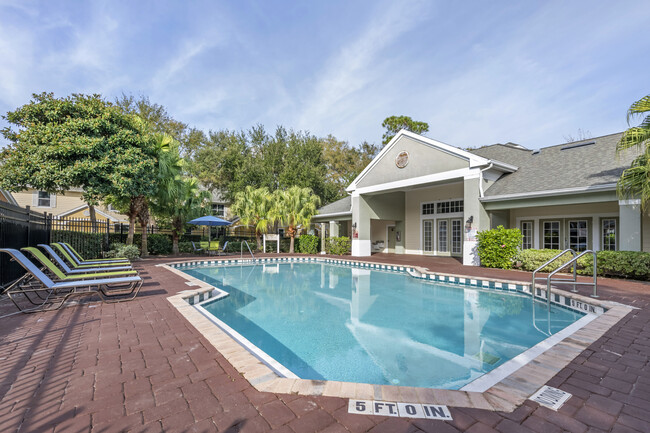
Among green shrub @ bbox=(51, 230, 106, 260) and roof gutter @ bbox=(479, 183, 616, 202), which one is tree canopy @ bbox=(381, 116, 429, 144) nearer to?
roof gutter @ bbox=(479, 183, 616, 202)

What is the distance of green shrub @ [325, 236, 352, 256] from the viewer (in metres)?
19.7

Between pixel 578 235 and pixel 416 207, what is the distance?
27.4 feet

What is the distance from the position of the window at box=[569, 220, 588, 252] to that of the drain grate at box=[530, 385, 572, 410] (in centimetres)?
1315

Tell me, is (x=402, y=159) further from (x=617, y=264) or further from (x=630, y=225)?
(x=617, y=264)

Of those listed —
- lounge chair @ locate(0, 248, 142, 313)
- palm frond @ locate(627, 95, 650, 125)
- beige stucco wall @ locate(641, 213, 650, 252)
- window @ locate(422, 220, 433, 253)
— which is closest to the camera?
lounge chair @ locate(0, 248, 142, 313)

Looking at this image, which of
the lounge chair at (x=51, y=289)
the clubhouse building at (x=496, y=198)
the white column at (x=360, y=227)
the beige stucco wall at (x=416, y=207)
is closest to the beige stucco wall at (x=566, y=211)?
the clubhouse building at (x=496, y=198)

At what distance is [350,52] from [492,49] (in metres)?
6.00

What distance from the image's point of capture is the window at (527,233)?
14320mm

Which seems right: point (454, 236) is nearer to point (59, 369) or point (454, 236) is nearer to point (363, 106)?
point (363, 106)

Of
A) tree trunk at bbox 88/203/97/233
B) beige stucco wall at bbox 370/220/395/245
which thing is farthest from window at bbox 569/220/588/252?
tree trunk at bbox 88/203/97/233

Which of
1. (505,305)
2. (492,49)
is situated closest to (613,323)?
(505,305)

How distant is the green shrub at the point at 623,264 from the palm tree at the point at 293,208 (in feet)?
46.9

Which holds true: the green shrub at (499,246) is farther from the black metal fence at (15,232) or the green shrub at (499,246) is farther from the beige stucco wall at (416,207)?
the black metal fence at (15,232)

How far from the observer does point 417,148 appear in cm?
1593
